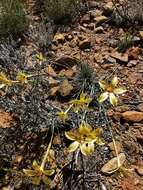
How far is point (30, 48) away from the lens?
147 inches

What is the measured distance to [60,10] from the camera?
12.7ft

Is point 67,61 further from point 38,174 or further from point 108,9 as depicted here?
point 38,174

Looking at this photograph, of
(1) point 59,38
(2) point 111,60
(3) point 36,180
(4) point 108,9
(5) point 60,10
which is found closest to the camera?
(3) point 36,180

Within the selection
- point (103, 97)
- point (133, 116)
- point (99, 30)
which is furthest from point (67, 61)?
point (103, 97)

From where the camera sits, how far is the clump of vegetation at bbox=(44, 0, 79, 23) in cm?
391

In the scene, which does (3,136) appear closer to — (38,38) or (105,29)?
(38,38)

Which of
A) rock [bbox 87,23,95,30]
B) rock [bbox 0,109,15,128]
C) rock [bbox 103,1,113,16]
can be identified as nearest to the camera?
rock [bbox 0,109,15,128]

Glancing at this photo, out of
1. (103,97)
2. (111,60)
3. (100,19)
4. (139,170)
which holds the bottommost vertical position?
(139,170)

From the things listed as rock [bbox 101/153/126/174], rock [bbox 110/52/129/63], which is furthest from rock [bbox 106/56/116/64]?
rock [bbox 101/153/126/174]

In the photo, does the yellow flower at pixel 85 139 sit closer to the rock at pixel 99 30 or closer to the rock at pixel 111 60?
the rock at pixel 111 60

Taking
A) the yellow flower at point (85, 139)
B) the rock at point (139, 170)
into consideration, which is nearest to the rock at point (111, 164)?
the rock at point (139, 170)

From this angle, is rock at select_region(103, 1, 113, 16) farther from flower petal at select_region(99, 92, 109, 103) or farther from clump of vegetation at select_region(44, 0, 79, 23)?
flower petal at select_region(99, 92, 109, 103)

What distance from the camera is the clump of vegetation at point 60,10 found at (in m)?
3.91

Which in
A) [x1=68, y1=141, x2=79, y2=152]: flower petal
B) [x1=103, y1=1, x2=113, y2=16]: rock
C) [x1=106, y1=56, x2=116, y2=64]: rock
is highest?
[x1=68, y1=141, x2=79, y2=152]: flower petal
